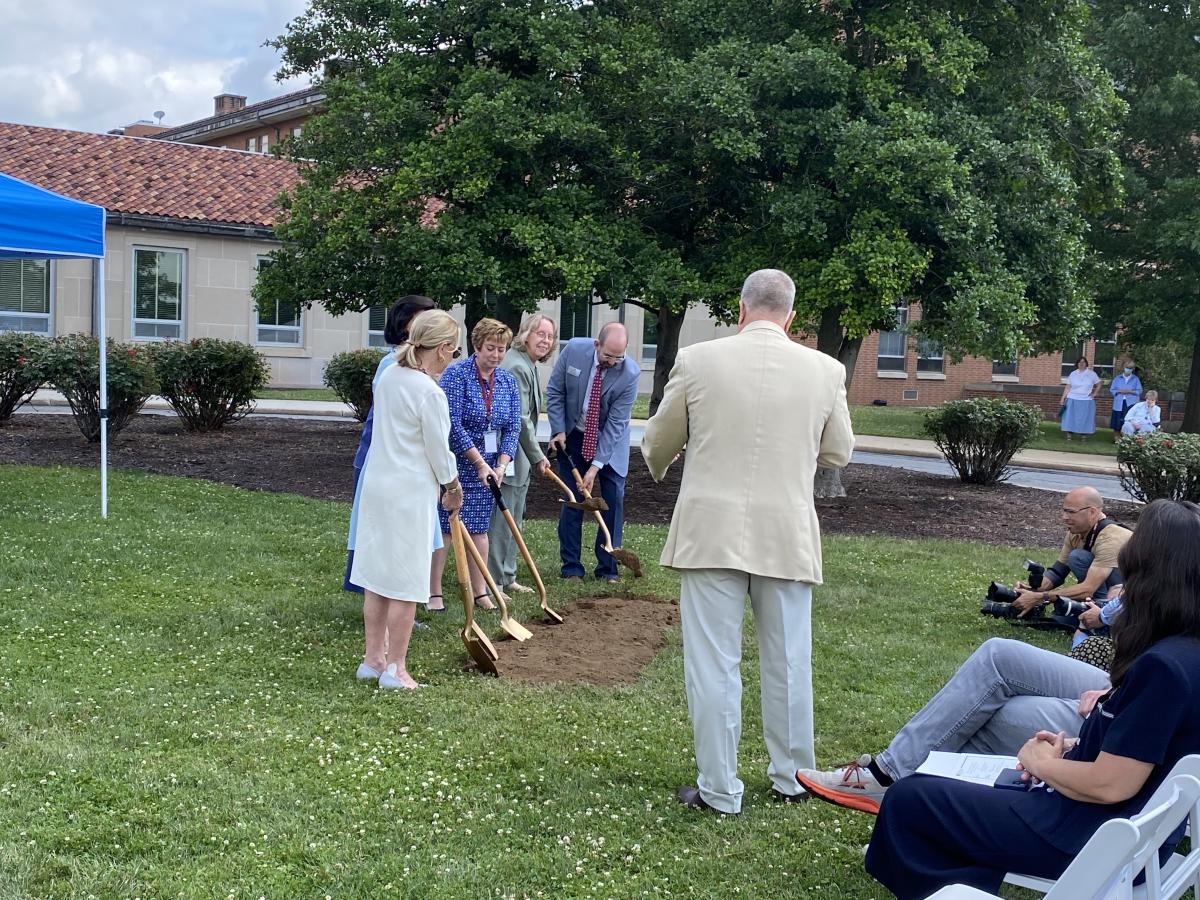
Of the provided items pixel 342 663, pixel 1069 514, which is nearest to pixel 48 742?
pixel 342 663

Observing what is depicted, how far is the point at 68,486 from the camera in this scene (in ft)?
37.6

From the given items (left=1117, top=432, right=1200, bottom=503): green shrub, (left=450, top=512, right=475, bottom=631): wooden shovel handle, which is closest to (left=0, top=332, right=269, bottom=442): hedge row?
(left=450, top=512, right=475, bottom=631): wooden shovel handle

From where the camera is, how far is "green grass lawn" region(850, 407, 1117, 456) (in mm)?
23516

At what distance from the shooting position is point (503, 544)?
307 inches

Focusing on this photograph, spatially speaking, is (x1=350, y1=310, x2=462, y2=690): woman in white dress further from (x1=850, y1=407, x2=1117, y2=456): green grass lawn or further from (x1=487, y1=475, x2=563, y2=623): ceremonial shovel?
(x1=850, y1=407, x2=1117, y2=456): green grass lawn

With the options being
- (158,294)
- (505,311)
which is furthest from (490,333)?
(158,294)

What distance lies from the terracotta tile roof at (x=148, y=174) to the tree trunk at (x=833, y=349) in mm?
17219

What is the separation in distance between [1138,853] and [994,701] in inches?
63.2

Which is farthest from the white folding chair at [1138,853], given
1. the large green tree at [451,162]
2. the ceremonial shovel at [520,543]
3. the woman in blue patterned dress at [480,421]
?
the large green tree at [451,162]

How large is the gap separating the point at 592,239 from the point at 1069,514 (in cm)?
643

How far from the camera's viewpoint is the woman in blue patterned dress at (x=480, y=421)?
22.7ft

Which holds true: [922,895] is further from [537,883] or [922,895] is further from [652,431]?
[652,431]

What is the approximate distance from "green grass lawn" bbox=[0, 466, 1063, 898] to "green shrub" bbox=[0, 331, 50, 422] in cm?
741

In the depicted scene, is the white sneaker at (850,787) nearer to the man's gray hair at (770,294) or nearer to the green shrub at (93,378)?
the man's gray hair at (770,294)
